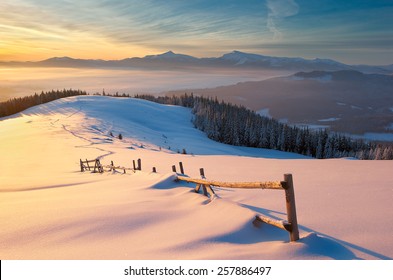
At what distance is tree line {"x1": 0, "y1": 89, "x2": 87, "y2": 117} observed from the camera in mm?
81250

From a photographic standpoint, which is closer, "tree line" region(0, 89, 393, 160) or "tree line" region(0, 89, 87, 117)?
"tree line" region(0, 89, 393, 160)

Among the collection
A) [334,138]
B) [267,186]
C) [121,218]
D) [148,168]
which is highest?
[267,186]

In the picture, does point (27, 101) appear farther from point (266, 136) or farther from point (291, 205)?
point (291, 205)

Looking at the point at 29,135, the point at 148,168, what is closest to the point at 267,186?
the point at 148,168

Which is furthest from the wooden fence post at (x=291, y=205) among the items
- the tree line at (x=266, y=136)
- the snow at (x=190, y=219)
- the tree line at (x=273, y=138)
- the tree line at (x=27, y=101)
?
the tree line at (x=27, y=101)

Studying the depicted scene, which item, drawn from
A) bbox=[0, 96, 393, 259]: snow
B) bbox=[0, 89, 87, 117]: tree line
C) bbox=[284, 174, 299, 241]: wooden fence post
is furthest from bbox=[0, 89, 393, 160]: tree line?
A: bbox=[284, 174, 299, 241]: wooden fence post

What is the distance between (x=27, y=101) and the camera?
87.6m

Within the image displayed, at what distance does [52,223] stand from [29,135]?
34.2 meters

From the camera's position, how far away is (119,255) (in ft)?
15.7

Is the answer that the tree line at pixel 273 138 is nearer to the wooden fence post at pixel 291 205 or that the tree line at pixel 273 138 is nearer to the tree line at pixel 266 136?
the tree line at pixel 266 136

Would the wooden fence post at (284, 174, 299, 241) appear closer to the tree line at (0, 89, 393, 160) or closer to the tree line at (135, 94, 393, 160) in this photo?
the tree line at (0, 89, 393, 160)

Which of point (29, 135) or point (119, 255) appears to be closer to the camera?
point (119, 255)

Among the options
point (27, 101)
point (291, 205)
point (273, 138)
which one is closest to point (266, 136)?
point (273, 138)
